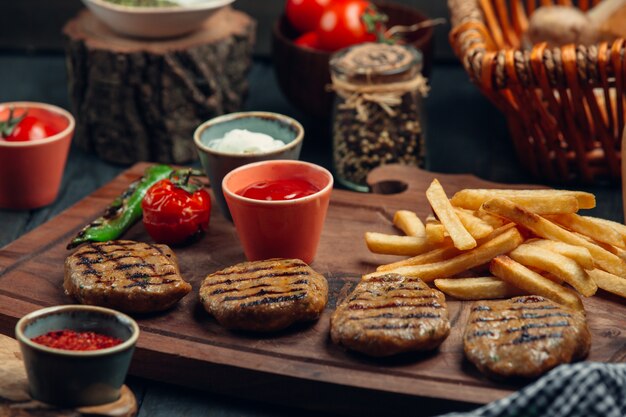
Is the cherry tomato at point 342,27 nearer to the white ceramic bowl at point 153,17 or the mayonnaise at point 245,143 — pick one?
the white ceramic bowl at point 153,17

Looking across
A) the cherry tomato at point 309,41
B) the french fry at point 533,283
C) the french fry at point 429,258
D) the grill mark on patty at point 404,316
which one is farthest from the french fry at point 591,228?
the cherry tomato at point 309,41

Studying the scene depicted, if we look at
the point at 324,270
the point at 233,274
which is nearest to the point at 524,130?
the point at 324,270

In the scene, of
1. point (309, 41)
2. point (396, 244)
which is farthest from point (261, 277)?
point (309, 41)

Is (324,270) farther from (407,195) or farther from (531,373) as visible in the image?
(531,373)

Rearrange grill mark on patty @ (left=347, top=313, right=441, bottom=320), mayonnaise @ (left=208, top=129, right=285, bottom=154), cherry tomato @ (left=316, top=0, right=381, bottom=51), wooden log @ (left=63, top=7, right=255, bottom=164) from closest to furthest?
grill mark on patty @ (left=347, top=313, right=441, bottom=320) < mayonnaise @ (left=208, top=129, right=285, bottom=154) < wooden log @ (left=63, top=7, right=255, bottom=164) < cherry tomato @ (left=316, top=0, right=381, bottom=51)

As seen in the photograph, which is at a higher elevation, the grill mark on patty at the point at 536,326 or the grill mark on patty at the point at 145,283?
the grill mark on patty at the point at 536,326

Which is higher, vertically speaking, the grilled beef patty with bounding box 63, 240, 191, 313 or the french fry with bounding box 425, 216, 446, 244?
the french fry with bounding box 425, 216, 446, 244

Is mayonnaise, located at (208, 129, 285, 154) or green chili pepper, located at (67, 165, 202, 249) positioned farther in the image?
mayonnaise, located at (208, 129, 285, 154)

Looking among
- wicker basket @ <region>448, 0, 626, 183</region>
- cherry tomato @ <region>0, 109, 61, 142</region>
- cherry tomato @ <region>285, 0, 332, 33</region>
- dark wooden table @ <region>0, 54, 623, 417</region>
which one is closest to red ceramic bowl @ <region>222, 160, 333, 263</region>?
dark wooden table @ <region>0, 54, 623, 417</region>

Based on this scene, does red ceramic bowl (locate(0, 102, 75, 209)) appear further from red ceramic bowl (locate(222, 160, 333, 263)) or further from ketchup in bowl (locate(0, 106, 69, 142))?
red ceramic bowl (locate(222, 160, 333, 263))
